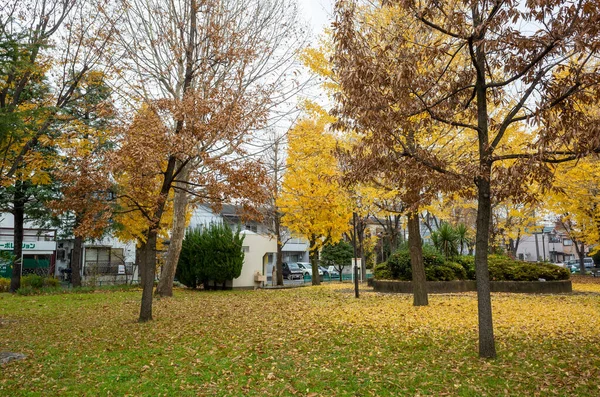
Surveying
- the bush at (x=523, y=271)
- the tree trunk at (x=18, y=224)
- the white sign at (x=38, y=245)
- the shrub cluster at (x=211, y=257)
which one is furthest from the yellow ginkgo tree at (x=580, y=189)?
the white sign at (x=38, y=245)

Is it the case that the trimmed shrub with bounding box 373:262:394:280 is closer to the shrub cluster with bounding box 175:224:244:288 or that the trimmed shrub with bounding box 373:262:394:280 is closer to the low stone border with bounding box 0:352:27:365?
the shrub cluster with bounding box 175:224:244:288

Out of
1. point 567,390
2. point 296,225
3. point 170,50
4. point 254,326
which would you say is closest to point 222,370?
point 254,326

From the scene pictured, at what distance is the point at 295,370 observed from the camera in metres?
5.79

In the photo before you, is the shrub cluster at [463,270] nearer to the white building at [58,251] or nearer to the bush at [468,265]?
the bush at [468,265]

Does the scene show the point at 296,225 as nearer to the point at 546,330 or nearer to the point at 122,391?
the point at 546,330

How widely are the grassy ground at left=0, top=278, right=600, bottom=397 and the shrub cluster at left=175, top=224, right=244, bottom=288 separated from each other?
7969mm

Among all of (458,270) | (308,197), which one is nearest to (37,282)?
(308,197)

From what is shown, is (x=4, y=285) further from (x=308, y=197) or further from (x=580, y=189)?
(x=580, y=189)

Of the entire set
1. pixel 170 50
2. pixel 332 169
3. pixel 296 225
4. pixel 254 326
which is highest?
pixel 170 50

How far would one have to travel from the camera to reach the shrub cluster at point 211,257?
65.1ft

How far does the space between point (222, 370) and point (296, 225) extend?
1610cm

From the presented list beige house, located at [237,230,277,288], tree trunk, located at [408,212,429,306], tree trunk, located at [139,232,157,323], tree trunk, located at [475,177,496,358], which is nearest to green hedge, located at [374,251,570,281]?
tree trunk, located at [408,212,429,306]

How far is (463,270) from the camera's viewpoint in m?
17.1

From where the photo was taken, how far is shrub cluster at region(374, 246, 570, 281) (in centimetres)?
1662
